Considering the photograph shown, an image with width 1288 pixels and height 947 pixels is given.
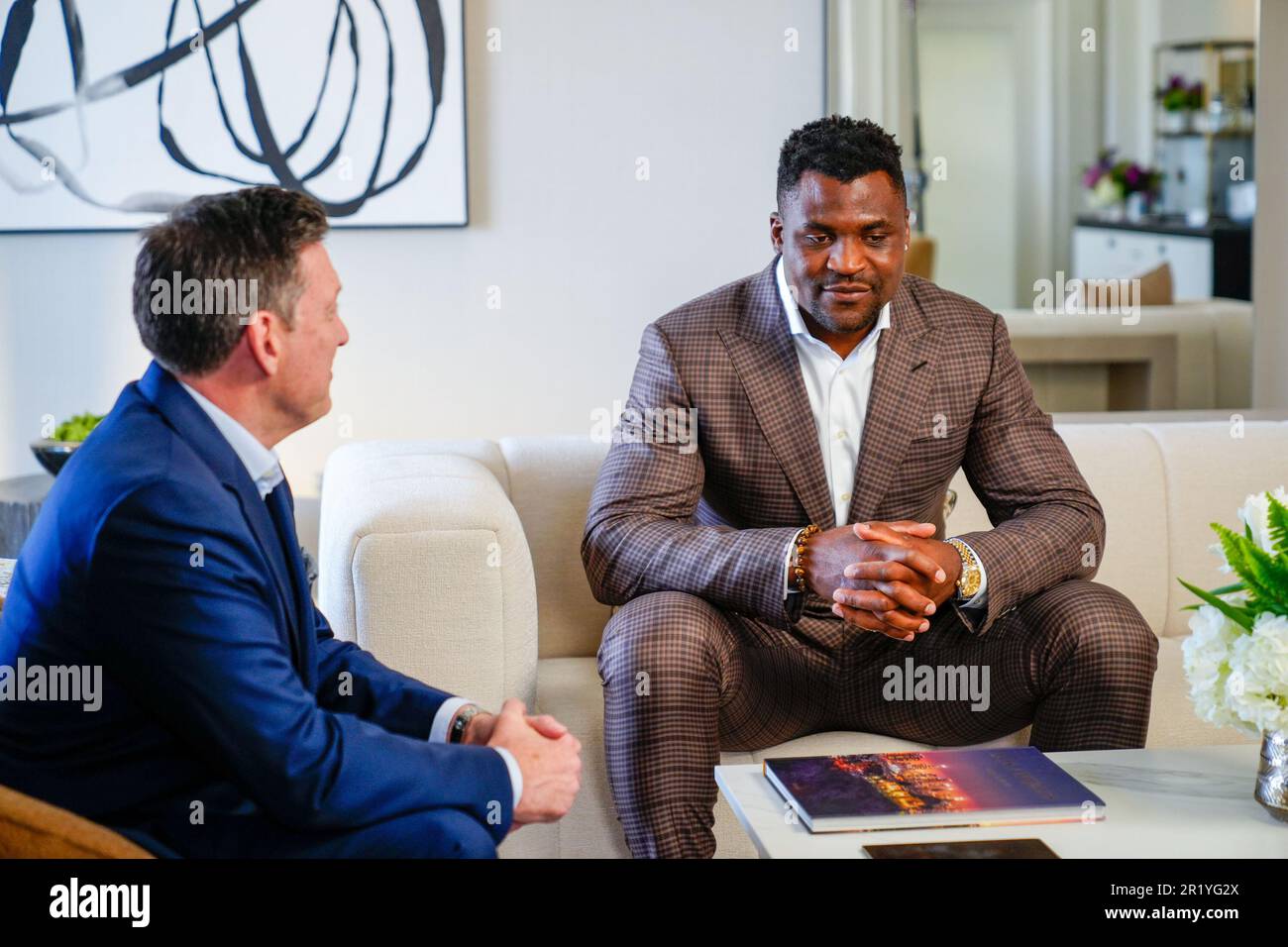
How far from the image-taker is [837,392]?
234 centimetres

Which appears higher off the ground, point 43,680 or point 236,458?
point 236,458

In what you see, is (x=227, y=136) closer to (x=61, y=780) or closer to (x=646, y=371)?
(x=646, y=371)

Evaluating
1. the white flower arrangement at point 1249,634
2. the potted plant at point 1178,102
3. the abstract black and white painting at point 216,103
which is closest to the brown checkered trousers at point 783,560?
the white flower arrangement at point 1249,634

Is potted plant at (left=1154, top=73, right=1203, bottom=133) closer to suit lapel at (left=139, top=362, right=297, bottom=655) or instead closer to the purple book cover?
the purple book cover

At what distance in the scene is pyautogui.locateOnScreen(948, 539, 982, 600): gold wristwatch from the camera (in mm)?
2076

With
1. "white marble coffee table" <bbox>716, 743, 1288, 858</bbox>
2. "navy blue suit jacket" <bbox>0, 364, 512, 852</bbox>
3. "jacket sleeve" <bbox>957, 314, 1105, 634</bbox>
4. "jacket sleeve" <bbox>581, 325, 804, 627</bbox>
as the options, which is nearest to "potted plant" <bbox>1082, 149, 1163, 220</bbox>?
"jacket sleeve" <bbox>957, 314, 1105, 634</bbox>

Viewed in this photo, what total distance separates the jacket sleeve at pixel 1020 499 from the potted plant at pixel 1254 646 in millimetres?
515

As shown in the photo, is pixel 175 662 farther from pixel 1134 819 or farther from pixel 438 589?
pixel 1134 819

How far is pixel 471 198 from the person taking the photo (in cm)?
312

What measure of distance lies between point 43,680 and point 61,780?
12 cm

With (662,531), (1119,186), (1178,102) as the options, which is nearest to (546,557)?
(662,531)

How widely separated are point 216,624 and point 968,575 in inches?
44.7

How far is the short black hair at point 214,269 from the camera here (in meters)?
1.40
